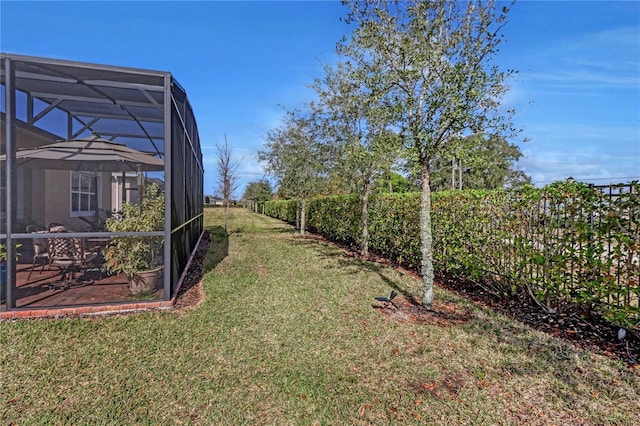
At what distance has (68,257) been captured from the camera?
5117mm

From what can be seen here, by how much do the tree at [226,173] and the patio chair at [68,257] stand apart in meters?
11.0

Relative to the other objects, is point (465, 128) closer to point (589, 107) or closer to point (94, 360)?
point (589, 107)

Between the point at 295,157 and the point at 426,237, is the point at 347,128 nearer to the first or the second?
the point at 295,157

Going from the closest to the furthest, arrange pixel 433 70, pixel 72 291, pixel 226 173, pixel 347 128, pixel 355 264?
pixel 433 70 → pixel 72 291 → pixel 355 264 → pixel 347 128 → pixel 226 173

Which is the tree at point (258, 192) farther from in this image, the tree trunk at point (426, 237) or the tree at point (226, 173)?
the tree trunk at point (426, 237)

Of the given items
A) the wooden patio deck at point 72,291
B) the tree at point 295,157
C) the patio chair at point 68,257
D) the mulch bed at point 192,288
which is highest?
the tree at point 295,157

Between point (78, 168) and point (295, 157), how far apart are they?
24.9 ft

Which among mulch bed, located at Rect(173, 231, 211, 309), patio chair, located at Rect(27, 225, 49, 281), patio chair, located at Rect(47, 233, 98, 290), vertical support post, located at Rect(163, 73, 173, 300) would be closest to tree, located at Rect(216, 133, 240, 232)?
mulch bed, located at Rect(173, 231, 211, 309)

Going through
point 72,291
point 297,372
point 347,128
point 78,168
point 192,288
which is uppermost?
point 347,128

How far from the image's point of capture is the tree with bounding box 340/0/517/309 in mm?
4262

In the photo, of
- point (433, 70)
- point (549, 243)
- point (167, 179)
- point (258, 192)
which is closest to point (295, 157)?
point (167, 179)

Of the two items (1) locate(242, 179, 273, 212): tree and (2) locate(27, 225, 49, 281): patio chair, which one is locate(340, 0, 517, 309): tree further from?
(1) locate(242, 179, 273, 212): tree

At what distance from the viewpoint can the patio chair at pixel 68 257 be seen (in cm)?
509

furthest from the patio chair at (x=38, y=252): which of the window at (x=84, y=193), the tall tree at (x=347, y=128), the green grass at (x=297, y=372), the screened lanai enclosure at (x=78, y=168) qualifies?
the tall tree at (x=347, y=128)
